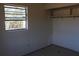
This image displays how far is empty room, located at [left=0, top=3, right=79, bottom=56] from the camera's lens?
4223mm

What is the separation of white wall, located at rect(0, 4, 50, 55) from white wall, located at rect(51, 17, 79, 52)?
401 millimetres

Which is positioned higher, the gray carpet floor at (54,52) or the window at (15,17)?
the window at (15,17)

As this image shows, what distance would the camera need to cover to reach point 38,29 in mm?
5078

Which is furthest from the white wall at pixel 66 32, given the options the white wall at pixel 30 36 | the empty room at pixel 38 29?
the white wall at pixel 30 36

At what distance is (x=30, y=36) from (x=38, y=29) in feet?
1.61

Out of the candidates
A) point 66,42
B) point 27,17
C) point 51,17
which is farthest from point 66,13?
point 27,17

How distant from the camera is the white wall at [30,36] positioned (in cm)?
417

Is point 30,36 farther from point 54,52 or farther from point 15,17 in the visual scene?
point 54,52

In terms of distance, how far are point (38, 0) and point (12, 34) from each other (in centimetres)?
380

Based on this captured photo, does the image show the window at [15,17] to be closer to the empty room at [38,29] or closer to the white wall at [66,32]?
the empty room at [38,29]

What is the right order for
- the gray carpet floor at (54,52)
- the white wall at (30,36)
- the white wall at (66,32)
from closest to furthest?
1. the white wall at (30,36)
2. the gray carpet floor at (54,52)
3. the white wall at (66,32)

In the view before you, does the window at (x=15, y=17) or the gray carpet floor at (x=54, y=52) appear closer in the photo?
the window at (x=15, y=17)

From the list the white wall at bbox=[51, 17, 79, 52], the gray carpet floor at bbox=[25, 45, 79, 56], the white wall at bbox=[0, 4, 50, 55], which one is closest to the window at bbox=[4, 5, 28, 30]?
the white wall at bbox=[0, 4, 50, 55]

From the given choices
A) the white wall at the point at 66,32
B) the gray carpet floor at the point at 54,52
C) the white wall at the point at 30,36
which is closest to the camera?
the white wall at the point at 30,36
